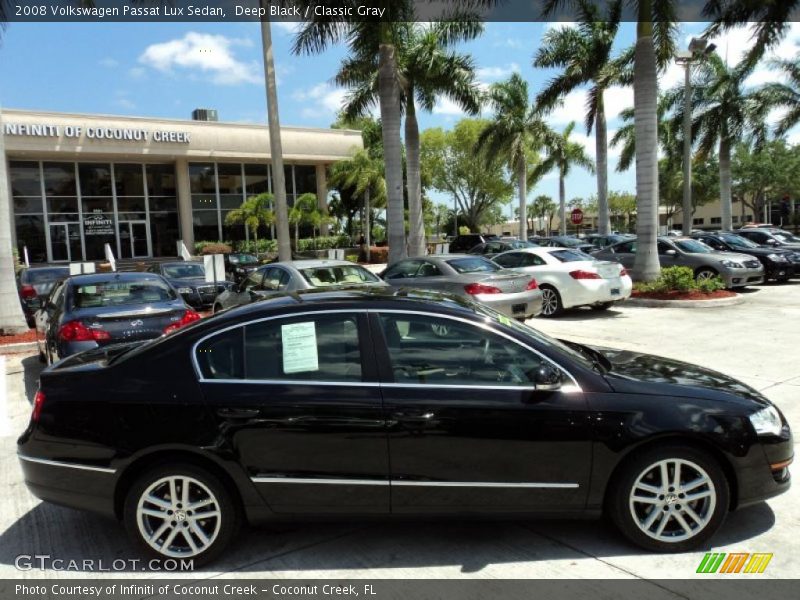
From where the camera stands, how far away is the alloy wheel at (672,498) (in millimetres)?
3531

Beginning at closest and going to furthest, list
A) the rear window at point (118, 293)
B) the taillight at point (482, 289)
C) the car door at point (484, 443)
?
the car door at point (484, 443)
the rear window at point (118, 293)
the taillight at point (482, 289)

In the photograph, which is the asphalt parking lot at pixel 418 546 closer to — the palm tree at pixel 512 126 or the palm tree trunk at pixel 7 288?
the palm tree trunk at pixel 7 288

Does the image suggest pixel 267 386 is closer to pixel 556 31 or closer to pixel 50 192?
pixel 556 31

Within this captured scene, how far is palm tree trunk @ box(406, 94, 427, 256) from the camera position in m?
→ 21.0

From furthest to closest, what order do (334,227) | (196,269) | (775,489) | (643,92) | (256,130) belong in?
(334,227)
(256,130)
(196,269)
(643,92)
(775,489)

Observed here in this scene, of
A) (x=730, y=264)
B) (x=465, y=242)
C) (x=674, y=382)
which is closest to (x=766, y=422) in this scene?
(x=674, y=382)

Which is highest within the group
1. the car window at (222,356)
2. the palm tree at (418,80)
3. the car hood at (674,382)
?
the palm tree at (418,80)

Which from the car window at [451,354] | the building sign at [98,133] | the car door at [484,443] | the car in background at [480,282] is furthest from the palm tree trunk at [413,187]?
the car door at [484,443]

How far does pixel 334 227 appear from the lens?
4175cm

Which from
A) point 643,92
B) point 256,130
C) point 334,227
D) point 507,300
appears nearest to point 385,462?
point 507,300

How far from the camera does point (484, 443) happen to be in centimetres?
347

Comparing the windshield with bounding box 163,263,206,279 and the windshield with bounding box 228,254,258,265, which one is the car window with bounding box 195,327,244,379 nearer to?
the windshield with bounding box 163,263,206,279

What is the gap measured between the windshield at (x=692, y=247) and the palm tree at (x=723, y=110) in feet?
42.6

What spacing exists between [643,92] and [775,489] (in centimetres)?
1385
